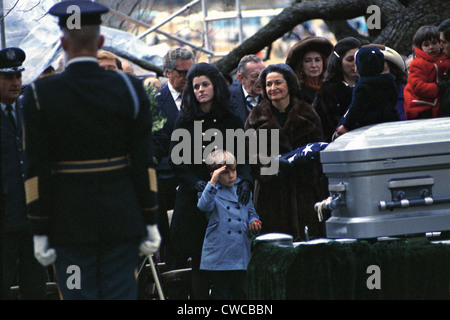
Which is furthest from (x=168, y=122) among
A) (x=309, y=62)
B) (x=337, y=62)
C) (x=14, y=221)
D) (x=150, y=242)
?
(x=150, y=242)

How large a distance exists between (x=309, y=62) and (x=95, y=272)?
3.81 meters

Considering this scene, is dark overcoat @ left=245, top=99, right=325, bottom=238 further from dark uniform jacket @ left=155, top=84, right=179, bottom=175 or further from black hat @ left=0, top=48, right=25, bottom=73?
black hat @ left=0, top=48, right=25, bottom=73

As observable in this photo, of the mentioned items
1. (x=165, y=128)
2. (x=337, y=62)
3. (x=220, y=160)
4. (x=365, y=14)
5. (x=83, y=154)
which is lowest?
(x=220, y=160)

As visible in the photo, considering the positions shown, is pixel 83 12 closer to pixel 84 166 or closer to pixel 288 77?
pixel 84 166

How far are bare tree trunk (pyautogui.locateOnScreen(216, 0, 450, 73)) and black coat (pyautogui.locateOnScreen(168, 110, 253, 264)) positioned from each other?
209 inches

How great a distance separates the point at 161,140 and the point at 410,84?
6.44 feet

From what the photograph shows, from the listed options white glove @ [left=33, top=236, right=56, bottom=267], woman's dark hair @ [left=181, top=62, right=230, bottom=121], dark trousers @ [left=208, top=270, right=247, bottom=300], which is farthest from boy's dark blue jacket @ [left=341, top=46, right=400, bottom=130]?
white glove @ [left=33, top=236, right=56, bottom=267]

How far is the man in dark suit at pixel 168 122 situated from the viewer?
7.14 metres

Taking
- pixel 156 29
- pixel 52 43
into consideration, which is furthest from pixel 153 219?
pixel 156 29

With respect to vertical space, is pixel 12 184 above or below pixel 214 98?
below

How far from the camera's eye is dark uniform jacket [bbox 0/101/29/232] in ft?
19.0

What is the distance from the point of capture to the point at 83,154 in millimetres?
4207

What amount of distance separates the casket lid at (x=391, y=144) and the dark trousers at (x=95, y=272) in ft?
5.41
